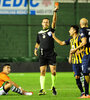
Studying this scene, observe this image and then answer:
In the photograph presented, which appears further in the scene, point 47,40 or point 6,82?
point 47,40

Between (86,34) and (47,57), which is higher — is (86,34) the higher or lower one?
the higher one

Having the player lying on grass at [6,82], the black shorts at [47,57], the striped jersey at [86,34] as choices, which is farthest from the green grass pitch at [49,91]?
the striped jersey at [86,34]

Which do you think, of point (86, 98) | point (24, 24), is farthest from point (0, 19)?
point (86, 98)

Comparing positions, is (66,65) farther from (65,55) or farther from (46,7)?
(46,7)

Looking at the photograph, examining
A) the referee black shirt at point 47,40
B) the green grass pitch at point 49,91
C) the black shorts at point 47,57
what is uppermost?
the referee black shirt at point 47,40

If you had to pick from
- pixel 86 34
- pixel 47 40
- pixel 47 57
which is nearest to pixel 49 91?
pixel 47 57

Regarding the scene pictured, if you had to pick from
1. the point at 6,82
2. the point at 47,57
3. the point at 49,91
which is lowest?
the point at 49,91

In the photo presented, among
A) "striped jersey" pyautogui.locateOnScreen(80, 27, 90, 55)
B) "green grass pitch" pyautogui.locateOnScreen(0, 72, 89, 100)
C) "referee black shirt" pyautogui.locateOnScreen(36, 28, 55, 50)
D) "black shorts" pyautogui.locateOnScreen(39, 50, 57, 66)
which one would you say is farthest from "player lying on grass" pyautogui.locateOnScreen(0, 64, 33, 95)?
"striped jersey" pyautogui.locateOnScreen(80, 27, 90, 55)

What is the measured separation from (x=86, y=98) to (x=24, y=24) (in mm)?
14263

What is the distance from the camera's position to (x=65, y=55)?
22.2 metres

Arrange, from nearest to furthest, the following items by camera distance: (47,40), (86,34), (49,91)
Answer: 1. (86,34)
2. (47,40)
3. (49,91)

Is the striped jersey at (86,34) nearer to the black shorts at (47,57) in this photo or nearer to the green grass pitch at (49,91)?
the green grass pitch at (49,91)

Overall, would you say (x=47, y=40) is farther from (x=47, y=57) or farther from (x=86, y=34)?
(x=86, y=34)

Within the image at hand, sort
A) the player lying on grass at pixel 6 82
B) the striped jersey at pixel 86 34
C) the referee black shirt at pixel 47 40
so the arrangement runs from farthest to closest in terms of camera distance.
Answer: the referee black shirt at pixel 47 40, the player lying on grass at pixel 6 82, the striped jersey at pixel 86 34
